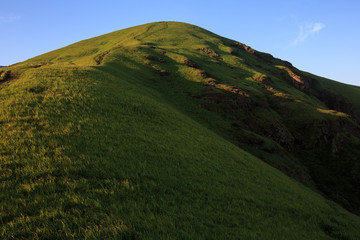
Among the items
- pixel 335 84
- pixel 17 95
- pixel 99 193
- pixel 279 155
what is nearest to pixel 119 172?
pixel 99 193

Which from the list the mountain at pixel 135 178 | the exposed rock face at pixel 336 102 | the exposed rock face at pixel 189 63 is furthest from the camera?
the exposed rock face at pixel 336 102

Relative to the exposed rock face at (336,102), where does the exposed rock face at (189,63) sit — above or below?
above

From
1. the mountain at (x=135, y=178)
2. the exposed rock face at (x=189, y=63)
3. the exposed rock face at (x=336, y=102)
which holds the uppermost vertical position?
the exposed rock face at (x=189, y=63)

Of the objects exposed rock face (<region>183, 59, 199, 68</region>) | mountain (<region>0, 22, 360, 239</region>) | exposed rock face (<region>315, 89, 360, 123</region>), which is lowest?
mountain (<region>0, 22, 360, 239</region>)

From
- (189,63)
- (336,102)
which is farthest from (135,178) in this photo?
(336,102)

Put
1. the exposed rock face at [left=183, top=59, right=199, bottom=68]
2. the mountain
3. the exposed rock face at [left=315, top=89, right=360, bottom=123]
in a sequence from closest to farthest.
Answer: the mountain → the exposed rock face at [left=183, top=59, right=199, bottom=68] → the exposed rock face at [left=315, top=89, right=360, bottom=123]

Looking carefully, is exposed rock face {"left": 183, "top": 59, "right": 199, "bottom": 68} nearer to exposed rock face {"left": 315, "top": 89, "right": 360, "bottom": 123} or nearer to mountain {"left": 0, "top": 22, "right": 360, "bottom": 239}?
mountain {"left": 0, "top": 22, "right": 360, "bottom": 239}

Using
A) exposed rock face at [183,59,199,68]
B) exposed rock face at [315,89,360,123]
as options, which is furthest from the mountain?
exposed rock face at [315,89,360,123]

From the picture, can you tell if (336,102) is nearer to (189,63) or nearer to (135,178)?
(189,63)

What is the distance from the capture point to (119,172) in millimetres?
9594

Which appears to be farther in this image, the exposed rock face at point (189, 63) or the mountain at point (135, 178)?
the exposed rock face at point (189, 63)

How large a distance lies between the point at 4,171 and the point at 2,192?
1.88m

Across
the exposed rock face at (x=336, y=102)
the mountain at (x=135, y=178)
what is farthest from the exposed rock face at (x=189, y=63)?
the exposed rock face at (x=336, y=102)

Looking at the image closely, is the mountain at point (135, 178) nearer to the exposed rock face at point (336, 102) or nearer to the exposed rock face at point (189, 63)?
the exposed rock face at point (189, 63)
